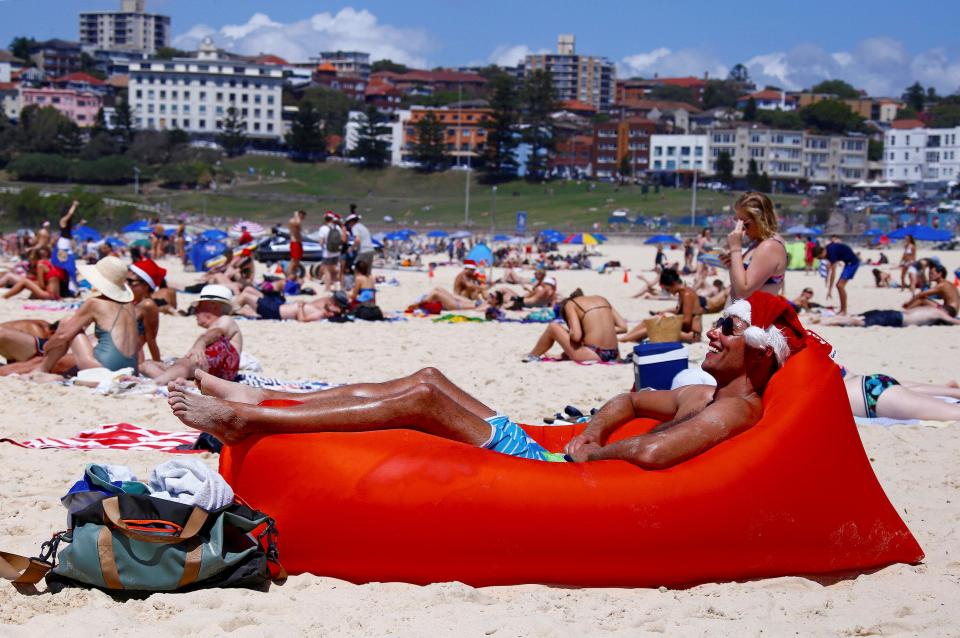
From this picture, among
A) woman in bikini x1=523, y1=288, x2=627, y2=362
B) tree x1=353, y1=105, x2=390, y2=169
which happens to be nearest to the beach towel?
woman in bikini x1=523, y1=288, x2=627, y2=362

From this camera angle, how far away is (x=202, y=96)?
110 metres

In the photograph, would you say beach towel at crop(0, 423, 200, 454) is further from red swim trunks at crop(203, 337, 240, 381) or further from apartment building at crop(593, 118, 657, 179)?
apartment building at crop(593, 118, 657, 179)

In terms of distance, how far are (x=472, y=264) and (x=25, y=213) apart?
49.0 m

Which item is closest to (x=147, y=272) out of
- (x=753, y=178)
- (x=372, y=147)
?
(x=753, y=178)

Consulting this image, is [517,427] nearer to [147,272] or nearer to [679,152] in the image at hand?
[147,272]

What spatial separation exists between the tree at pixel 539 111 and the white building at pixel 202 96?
28.2 meters

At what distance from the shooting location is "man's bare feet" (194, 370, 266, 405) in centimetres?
420

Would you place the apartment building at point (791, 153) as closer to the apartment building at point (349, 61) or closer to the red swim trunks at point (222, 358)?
the apartment building at point (349, 61)

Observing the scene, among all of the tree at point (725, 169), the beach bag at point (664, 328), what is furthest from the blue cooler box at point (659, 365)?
the tree at point (725, 169)

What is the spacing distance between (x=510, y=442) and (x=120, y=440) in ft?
7.51

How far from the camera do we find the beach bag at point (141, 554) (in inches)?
134

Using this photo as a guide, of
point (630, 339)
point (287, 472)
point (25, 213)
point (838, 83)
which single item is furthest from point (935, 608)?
point (838, 83)

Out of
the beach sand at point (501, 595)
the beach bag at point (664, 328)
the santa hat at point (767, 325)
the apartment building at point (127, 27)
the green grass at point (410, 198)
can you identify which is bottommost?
the beach sand at point (501, 595)

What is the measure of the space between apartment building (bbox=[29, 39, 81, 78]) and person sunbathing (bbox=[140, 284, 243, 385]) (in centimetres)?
16053
